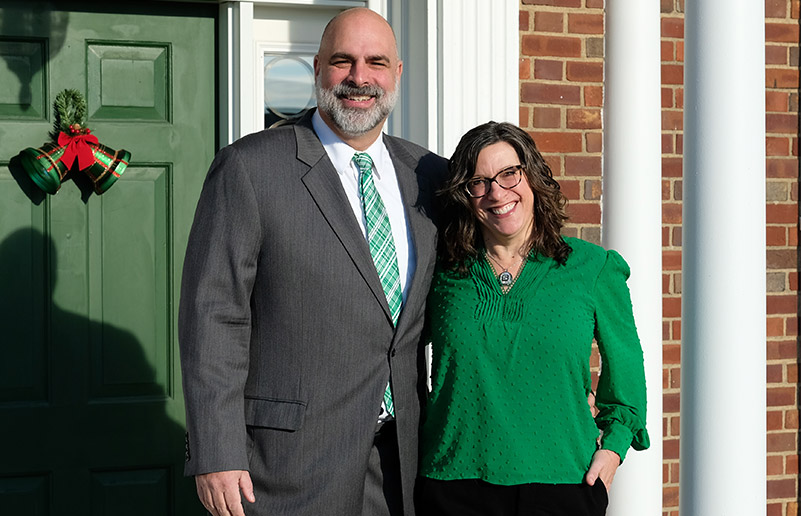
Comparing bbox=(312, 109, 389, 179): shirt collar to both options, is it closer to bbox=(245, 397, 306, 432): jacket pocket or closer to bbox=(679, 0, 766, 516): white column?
bbox=(245, 397, 306, 432): jacket pocket

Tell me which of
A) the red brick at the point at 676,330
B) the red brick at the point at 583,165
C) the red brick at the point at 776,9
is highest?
the red brick at the point at 776,9

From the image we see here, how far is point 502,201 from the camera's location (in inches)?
94.8

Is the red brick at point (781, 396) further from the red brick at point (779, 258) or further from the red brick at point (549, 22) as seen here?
the red brick at point (549, 22)

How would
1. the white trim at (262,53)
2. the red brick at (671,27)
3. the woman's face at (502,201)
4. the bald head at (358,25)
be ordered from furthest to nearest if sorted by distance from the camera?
the red brick at (671,27), the white trim at (262,53), the bald head at (358,25), the woman's face at (502,201)

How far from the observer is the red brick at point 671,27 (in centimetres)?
382

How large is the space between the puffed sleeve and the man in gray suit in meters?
0.45

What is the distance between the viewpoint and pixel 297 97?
365 cm

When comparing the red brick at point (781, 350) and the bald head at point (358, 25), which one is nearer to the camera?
the bald head at point (358, 25)

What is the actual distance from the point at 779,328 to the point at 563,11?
1546 mm

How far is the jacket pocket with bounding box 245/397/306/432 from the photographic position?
2389 mm

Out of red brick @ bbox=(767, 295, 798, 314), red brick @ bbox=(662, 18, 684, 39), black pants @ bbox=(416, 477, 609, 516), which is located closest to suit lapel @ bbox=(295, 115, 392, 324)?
black pants @ bbox=(416, 477, 609, 516)

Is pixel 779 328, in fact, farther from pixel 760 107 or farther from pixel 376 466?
pixel 376 466

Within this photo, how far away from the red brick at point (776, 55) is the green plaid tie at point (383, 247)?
7.10 ft

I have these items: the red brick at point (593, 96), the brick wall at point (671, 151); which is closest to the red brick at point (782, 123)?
the brick wall at point (671, 151)
